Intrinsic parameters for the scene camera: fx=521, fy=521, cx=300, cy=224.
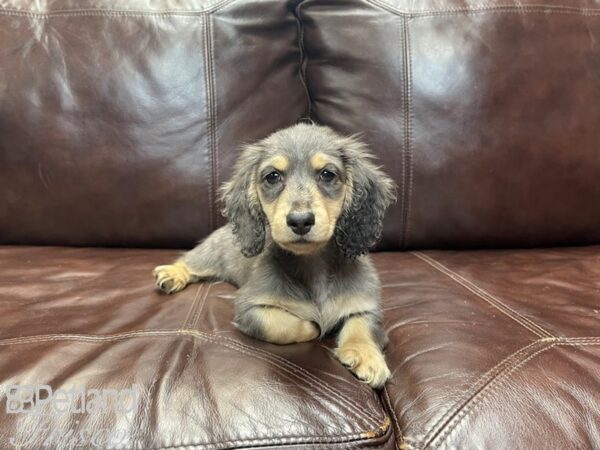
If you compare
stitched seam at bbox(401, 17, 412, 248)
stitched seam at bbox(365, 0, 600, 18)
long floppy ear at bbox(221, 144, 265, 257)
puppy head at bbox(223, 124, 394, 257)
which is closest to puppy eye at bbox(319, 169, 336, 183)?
puppy head at bbox(223, 124, 394, 257)

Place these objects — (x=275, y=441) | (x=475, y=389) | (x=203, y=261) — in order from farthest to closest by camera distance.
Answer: (x=203, y=261), (x=475, y=389), (x=275, y=441)

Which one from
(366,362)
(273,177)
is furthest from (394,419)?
(273,177)

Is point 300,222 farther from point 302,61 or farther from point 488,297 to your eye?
point 302,61

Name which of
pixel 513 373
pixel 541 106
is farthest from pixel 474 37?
pixel 513 373

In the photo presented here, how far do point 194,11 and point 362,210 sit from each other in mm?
1119

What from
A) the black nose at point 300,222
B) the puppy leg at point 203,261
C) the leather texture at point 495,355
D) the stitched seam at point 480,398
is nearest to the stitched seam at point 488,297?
the leather texture at point 495,355

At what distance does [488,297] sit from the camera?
1591 mm

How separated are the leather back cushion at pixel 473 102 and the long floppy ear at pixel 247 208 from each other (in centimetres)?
61

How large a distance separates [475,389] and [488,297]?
55cm

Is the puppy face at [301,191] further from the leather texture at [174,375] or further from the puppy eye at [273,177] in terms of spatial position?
the leather texture at [174,375]

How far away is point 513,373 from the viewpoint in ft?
3.76

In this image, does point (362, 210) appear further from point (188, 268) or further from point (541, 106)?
point (541, 106)

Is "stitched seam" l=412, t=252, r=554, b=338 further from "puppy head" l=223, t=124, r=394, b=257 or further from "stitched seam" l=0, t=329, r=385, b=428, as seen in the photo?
"stitched seam" l=0, t=329, r=385, b=428

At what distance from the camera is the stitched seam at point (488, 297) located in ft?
4.43
